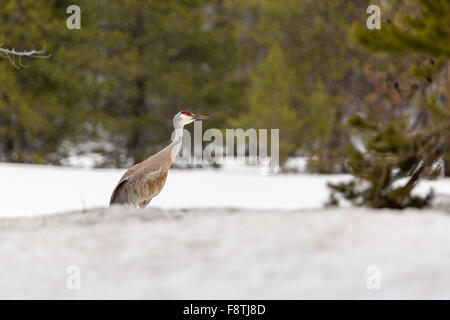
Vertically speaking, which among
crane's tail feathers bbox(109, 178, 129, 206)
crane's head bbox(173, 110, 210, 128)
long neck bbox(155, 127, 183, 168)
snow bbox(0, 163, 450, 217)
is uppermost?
crane's head bbox(173, 110, 210, 128)

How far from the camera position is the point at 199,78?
17594 mm

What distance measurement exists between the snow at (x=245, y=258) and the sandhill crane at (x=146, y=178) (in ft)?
5.13

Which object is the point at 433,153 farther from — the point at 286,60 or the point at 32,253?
the point at 286,60

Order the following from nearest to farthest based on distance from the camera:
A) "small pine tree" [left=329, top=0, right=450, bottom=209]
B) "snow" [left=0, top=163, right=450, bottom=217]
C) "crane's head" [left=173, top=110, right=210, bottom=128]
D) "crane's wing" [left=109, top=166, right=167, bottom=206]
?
"small pine tree" [left=329, top=0, right=450, bottom=209], "crane's wing" [left=109, top=166, right=167, bottom=206], "crane's head" [left=173, top=110, right=210, bottom=128], "snow" [left=0, top=163, right=450, bottom=217]

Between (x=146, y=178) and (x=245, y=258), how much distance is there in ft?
8.99

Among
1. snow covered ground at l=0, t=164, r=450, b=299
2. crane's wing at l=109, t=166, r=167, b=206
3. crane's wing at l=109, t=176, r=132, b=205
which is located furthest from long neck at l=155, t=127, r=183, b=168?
snow covered ground at l=0, t=164, r=450, b=299

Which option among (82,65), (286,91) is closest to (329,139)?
(286,91)

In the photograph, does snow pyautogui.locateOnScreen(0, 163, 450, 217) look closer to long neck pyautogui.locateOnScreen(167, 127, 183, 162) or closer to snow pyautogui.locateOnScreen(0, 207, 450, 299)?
long neck pyautogui.locateOnScreen(167, 127, 183, 162)

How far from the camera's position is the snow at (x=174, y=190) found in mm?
11820

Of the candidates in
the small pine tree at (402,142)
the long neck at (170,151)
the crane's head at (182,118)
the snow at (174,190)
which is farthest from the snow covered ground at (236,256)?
the snow at (174,190)

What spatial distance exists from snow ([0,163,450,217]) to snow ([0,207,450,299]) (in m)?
6.19

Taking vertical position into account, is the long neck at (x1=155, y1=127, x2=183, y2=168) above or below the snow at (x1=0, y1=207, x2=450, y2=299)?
above

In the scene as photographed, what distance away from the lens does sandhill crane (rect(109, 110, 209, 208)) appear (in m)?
6.54

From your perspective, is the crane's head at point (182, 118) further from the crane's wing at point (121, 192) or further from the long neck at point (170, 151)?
the crane's wing at point (121, 192)
